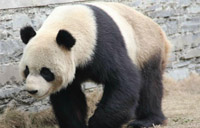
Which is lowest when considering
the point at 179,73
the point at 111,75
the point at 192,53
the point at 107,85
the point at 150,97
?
the point at 179,73

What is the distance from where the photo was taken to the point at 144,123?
6.72 meters

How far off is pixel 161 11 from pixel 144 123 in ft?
10.3

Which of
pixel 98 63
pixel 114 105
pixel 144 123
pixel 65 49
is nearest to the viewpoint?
pixel 65 49

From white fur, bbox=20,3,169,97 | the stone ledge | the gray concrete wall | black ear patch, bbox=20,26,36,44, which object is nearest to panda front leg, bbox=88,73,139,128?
white fur, bbox=20,3,169,97

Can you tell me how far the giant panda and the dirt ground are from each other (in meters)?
0.56

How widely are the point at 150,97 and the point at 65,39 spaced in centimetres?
170

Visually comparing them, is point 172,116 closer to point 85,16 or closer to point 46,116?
point 46,116

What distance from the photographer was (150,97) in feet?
22.3

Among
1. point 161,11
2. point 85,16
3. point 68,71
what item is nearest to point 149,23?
point 85,16

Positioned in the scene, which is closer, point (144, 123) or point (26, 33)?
point (26, 33)

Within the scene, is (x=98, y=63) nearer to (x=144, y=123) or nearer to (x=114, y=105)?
(x=114, y=105)

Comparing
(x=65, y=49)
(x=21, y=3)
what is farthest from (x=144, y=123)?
(x=21, y=3)

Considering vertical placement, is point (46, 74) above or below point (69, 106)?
above

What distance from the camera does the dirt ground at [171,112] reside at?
23.4ft
